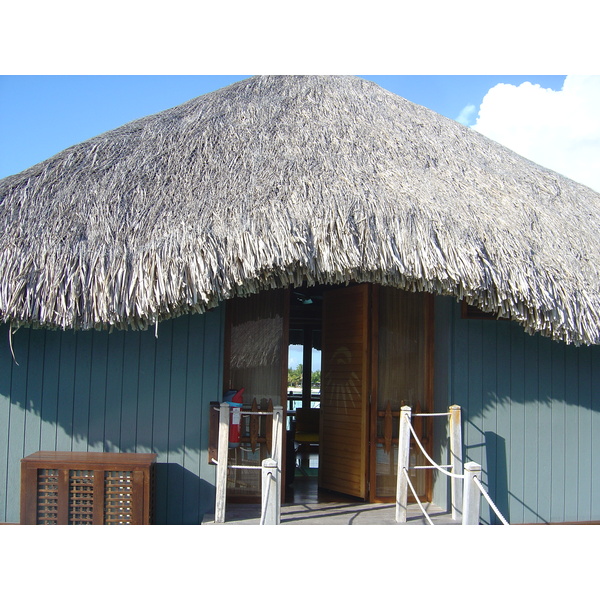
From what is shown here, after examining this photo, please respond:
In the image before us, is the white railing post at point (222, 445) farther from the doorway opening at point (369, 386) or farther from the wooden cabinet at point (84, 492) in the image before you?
the doorway opening at point (369, 386)

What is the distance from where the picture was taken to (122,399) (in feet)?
16.9

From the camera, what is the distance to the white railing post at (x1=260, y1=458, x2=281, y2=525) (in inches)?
143

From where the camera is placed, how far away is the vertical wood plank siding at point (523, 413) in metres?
5.52

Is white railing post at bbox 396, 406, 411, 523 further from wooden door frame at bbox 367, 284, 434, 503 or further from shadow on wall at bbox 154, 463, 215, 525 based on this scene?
shadow on wall at bbox 154, 463, 215, 525

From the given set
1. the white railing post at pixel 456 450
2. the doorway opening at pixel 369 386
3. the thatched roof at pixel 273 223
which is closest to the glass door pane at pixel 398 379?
the doorway opening at pixel 369 386

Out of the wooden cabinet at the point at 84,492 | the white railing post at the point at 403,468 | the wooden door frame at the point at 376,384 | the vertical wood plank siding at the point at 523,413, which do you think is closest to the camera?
the wooden cabinet at the point at 84,492

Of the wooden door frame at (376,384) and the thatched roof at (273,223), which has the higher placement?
the thatched roof at (273,223)

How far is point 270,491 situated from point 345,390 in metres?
2.62

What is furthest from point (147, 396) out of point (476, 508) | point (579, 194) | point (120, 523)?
point (579, 194)

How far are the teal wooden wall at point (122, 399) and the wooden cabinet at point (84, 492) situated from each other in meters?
0.51

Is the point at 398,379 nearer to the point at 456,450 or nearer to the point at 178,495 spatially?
the point at 456,450

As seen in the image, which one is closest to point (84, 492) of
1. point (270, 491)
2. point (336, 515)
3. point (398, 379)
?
point (270, 491)

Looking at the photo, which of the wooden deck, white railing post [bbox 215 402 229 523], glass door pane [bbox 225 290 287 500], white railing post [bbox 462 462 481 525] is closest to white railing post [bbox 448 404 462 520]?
the wooden deck

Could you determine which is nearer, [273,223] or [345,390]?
[273,223]
